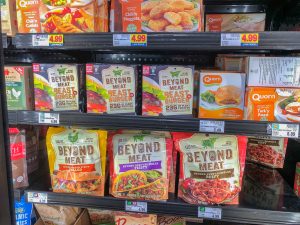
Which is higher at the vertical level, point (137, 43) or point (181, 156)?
point (137, 43)

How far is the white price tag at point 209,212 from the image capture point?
1.22 metres

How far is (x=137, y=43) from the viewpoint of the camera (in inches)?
44.4

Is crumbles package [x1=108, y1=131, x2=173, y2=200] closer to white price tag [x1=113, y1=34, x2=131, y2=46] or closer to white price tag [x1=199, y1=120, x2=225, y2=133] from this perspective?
white price tag [x1=199, y1=120, x2=225, y2=133]

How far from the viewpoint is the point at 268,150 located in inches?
59.1

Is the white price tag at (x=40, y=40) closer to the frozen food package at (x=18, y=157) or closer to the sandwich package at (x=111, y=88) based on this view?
the sandwich package at (x=111, y=88)

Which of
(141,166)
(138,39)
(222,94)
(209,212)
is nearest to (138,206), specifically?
(141,166)

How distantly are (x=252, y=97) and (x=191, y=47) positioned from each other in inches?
14.2

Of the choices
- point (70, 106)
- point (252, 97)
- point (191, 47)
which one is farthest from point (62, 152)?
point (252, 97)

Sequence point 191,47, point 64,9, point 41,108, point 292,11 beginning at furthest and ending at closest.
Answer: point 292,11 → point 41,108 → point 64,9 → point 191,47

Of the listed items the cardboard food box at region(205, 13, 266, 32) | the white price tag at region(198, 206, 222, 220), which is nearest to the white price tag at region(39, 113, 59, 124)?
the white price tag at region(198, 206, 222, 220)

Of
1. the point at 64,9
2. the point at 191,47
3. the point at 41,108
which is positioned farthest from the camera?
the point at 41,108

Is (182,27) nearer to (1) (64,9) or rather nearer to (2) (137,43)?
(2) (137,43)

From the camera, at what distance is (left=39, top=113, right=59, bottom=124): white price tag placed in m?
1.25

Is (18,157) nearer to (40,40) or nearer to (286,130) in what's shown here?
(40,40)
